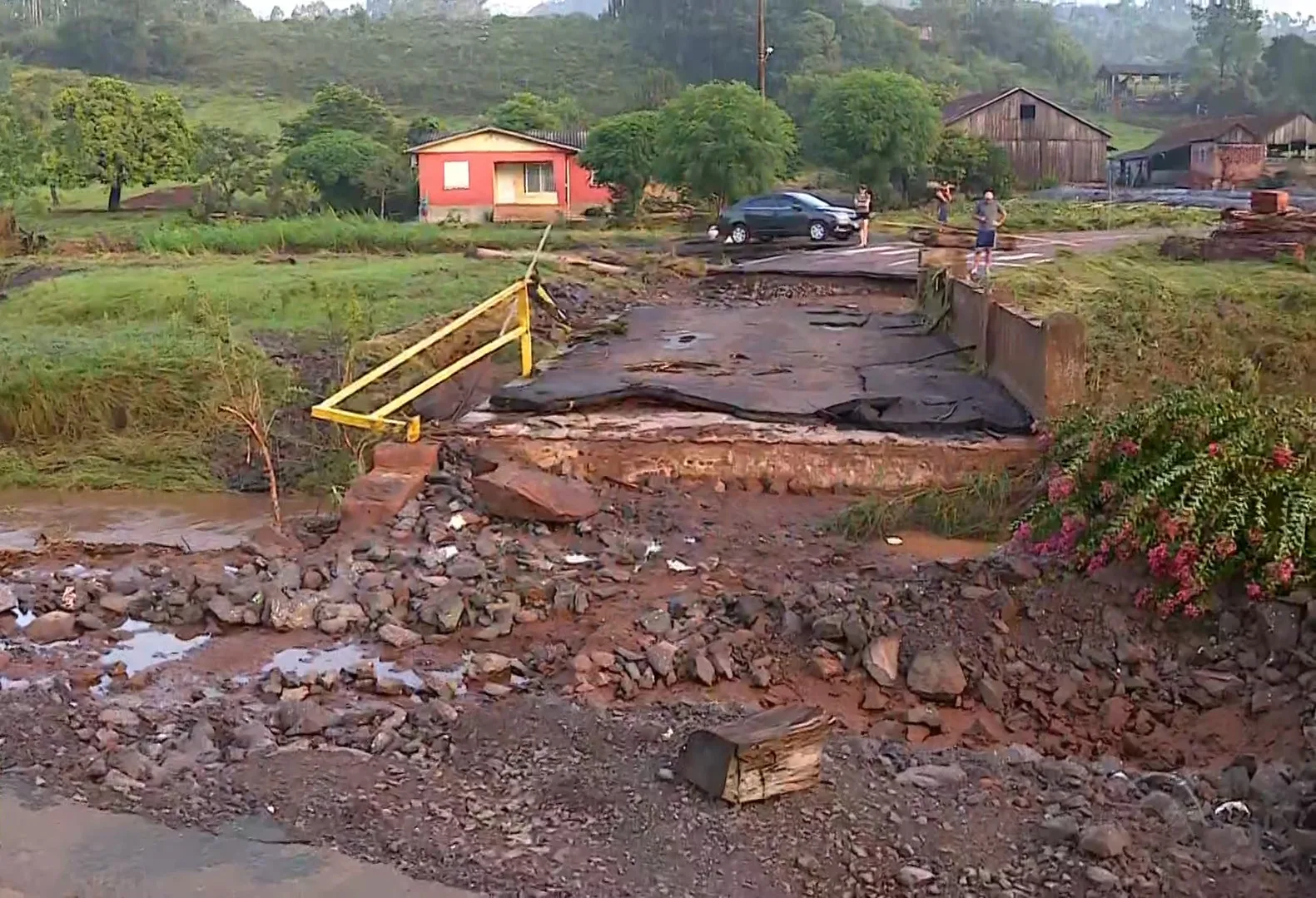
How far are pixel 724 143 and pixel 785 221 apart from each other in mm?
4907

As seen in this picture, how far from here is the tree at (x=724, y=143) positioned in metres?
33.5

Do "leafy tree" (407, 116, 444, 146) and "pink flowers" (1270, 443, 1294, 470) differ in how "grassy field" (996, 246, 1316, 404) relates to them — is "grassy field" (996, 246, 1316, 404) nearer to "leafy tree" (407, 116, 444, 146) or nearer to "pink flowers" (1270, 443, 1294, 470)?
"pink flowers" (1270, 443, 1294, 470)

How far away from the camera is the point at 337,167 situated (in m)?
42.3

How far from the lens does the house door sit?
142 ft

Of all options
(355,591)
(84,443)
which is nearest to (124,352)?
(84,443)

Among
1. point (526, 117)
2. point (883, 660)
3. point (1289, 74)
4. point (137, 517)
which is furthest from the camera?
point (1289, 74)

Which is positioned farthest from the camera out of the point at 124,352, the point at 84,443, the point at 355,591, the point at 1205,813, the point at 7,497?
the point at 124,352

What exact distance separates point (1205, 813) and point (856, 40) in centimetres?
8523

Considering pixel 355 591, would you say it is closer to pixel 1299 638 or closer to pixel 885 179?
pixel 1299 638

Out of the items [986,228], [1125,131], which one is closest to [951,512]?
[986,228]

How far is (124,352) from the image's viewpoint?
15250 millimetres

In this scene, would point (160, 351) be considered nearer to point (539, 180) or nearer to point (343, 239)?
point (343, 239)

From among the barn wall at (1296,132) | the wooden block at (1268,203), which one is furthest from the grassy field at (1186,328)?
the barn wall at (1296,132)

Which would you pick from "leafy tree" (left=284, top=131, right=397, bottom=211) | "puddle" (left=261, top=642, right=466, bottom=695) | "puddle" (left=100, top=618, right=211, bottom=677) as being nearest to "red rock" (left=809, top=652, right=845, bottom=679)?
"puddle" (left=261, top=642, right=466, bottom=695)
